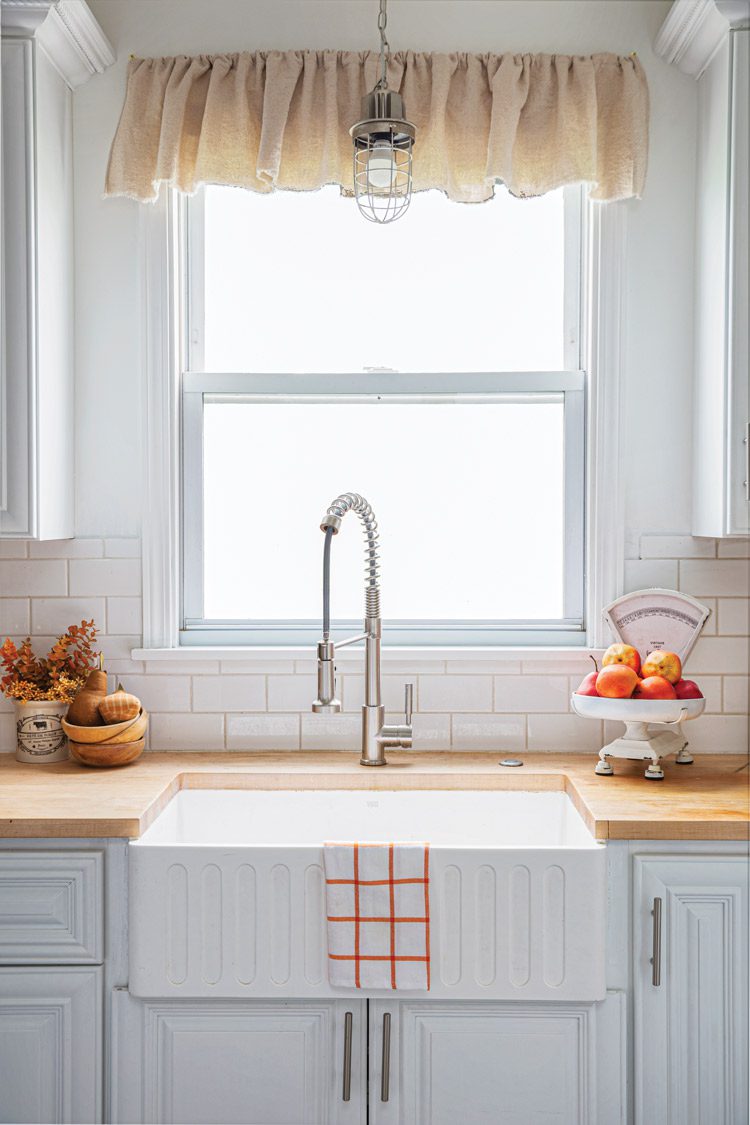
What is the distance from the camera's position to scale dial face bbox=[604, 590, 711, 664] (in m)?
2.25

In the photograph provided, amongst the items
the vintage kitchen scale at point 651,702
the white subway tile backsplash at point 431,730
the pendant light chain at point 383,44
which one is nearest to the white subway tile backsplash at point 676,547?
the vintage kitchen scale at point 651,702

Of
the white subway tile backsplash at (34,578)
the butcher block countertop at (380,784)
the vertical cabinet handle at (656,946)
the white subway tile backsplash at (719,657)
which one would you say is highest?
the white subway tile backsplash at (34,578)

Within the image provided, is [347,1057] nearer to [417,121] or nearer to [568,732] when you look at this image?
[568,732]

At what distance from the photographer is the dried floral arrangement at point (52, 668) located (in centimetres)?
228

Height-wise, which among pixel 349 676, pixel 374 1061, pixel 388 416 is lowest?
pixel 374 1061

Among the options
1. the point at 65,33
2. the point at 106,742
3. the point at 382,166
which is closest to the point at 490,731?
the point at 106,742

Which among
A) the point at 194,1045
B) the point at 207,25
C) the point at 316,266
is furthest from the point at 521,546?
the point at 207,25

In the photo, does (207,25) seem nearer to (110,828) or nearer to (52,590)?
(52,590)

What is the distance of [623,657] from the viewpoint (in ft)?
7.14

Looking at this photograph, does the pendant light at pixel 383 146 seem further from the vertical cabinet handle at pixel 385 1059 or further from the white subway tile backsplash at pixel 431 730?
the vertical cabinet handle at pixel 385 1059

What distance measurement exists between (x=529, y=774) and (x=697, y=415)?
37.5 inches

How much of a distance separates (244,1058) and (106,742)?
2.40 ft

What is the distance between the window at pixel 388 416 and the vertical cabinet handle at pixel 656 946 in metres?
0.80

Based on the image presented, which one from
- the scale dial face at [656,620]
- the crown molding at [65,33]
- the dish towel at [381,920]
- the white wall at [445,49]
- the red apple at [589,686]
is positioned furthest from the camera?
the white wall at [445,49]
